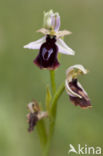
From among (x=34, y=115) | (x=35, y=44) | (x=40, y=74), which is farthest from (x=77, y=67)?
(x=40, y=74)

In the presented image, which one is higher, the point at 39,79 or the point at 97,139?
the point at 39,79

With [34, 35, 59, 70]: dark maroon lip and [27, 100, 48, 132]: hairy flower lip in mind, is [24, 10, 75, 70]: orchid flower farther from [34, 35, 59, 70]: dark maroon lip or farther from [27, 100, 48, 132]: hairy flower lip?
[27, 100, 48, 132]: hairy flower lip

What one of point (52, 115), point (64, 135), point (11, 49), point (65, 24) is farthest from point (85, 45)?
point (52, 115)

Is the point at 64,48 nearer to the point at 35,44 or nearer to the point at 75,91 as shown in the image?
the point at 35,44

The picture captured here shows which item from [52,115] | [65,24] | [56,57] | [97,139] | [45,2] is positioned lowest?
[97,139]

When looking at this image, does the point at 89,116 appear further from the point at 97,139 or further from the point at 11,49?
the point at 11,49

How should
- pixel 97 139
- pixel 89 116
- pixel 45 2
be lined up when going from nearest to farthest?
pixel 97 139 < pixel 89 116 < pixel 45 2
